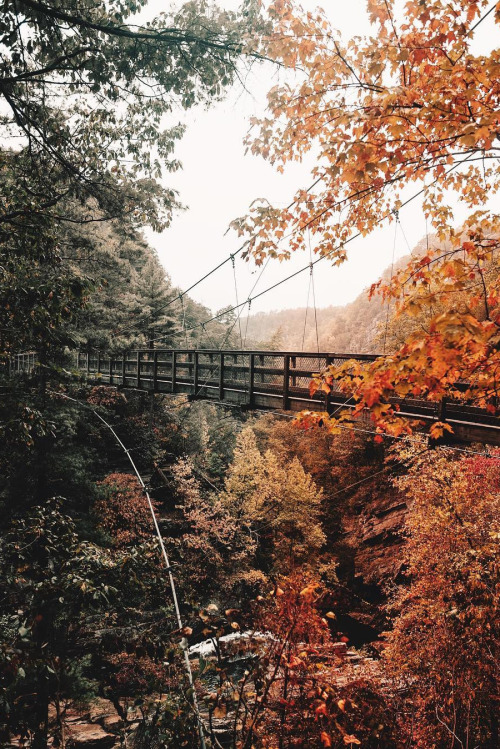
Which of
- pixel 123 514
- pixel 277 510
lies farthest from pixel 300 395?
pixel 277 510

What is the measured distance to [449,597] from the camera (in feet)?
18.1

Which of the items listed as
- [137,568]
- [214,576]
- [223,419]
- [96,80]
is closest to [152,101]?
[96,80]

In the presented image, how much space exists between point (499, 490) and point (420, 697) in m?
4.84

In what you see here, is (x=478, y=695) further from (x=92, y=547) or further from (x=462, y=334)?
(x=462, y=334)

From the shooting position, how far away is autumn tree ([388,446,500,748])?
18.8ft

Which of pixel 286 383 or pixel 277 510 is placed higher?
pixel 286 383

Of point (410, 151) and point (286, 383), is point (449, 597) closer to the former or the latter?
point (286, 383)

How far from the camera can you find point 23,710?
2.69 metres

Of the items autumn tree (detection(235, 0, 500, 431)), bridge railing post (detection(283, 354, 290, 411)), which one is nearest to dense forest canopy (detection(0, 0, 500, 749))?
autumn tree (detection(235, 0, 500, 431))

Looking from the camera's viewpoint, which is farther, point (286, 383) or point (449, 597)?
point (286, 383)

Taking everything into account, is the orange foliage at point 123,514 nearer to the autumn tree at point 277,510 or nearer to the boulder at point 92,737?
the autumn tree at point 277,510

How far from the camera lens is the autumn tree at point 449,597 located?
226 inches

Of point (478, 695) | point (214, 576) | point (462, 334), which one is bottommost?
point (214, 576)

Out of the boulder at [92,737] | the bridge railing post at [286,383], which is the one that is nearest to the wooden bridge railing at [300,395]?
the bridge railing post at [286,383]
